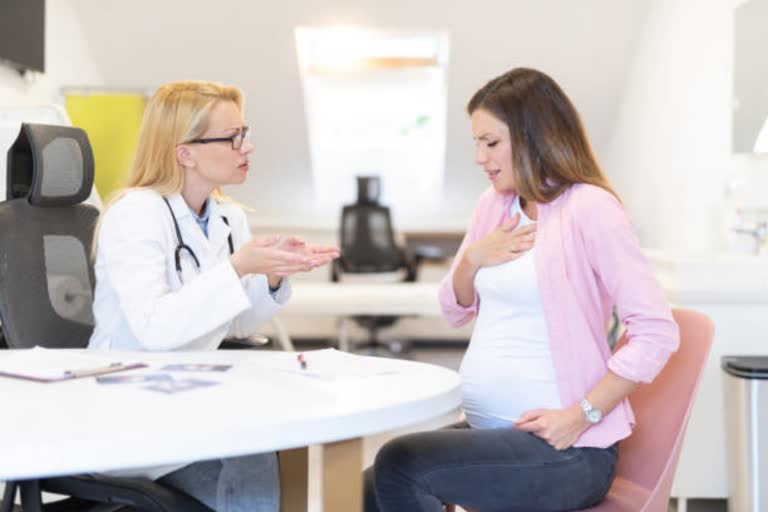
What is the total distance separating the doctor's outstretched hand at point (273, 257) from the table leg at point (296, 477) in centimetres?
33

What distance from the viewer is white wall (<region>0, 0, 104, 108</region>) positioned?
4.82m

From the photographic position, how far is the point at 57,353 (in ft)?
6.01

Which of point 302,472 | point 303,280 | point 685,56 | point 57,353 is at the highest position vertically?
point 685,56

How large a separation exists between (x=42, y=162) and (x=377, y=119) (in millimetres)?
5857

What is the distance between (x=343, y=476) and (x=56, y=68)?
4790 millimetres

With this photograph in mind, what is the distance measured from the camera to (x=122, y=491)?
1.54 metres

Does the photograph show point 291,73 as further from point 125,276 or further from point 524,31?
point 125,276

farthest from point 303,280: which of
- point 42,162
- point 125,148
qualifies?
point 42,162

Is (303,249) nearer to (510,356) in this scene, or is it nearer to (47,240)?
(510,356)

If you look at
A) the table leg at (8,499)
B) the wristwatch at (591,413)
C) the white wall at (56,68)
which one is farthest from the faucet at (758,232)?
the white wall at (56,68)

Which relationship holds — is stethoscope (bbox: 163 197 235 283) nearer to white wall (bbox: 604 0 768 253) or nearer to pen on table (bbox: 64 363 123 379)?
pen on table (bbox: 64 363 123 379)

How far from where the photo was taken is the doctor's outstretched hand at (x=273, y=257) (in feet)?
6.01

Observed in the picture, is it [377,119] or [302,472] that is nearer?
[302,472]

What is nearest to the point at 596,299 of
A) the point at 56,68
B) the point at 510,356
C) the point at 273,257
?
the point at 510,356
